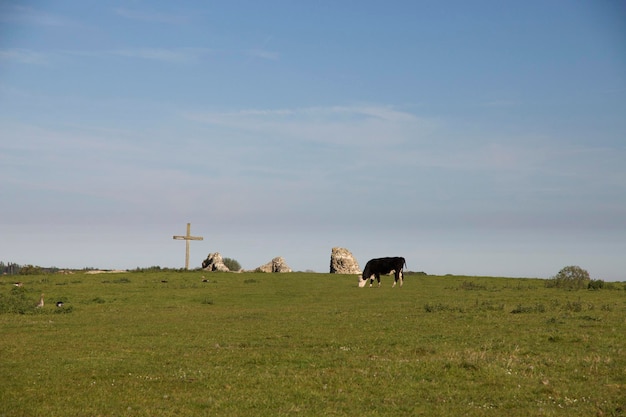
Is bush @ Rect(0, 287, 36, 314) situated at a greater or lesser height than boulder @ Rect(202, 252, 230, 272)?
lesser

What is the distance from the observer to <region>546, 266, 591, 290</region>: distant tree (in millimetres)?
50000

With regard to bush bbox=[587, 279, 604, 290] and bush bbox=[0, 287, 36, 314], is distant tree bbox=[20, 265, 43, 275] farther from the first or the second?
bush bbox=[587, 279, 604, 290]

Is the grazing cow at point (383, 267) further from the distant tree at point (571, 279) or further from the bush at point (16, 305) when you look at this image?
the bush at point (16, 305)

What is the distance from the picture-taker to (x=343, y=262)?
7369 cm

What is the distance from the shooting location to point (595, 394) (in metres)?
15.7

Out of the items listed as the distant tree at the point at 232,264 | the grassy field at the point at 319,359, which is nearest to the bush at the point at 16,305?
the grassy field at the point at 319,359

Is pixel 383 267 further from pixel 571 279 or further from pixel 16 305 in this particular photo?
pixel 16 305

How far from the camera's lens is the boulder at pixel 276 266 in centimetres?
7369

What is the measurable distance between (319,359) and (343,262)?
54.6m

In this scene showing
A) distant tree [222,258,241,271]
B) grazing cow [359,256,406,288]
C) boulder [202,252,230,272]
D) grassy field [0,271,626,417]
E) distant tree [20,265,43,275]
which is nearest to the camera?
grassy field [0,271,626,417]

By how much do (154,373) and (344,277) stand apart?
4499 centimetres

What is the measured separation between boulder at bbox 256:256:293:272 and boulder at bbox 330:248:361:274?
4.95 meters

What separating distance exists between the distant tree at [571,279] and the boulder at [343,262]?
23.3 metres

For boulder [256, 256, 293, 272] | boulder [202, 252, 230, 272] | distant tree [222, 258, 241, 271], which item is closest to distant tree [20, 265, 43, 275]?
boulder [202, 252, 230, 272]
